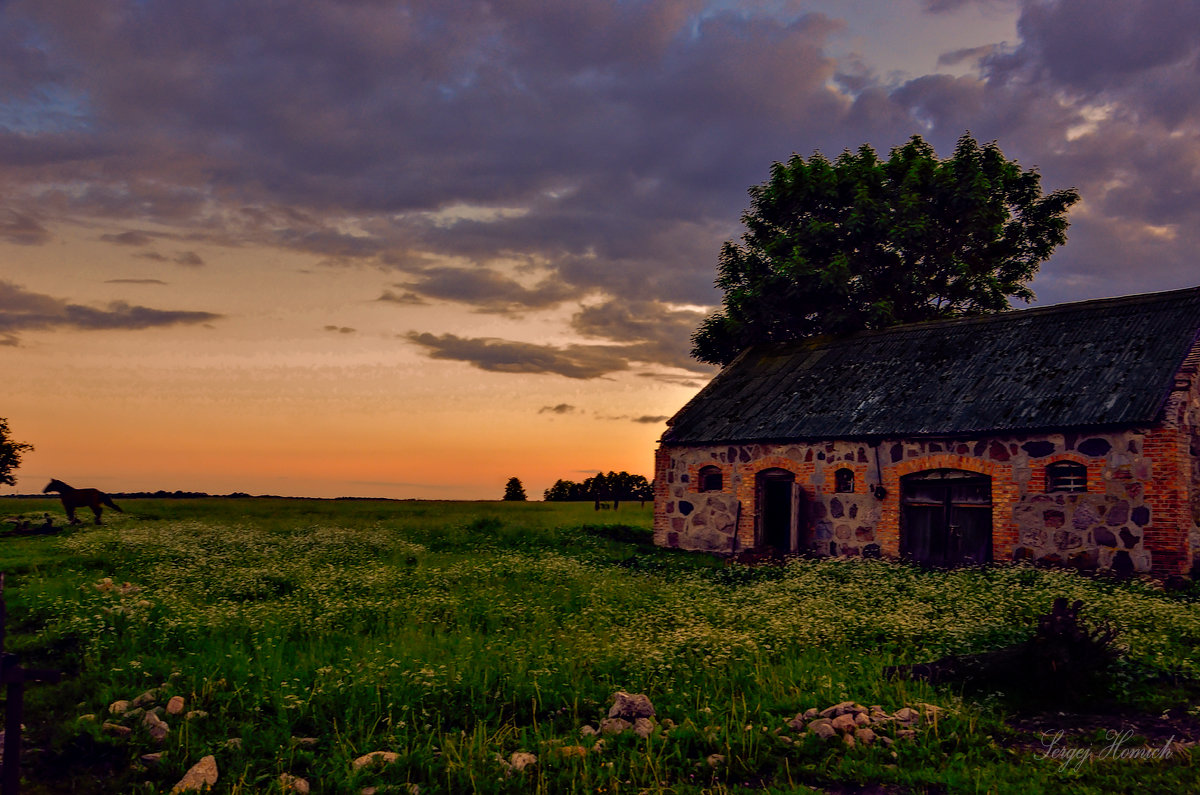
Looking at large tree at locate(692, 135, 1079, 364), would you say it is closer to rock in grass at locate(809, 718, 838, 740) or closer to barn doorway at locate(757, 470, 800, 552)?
barn doorway at locate(757, 470, 800, 552)

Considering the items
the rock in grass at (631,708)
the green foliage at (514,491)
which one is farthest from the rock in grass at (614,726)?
the green foliage at (514,491)

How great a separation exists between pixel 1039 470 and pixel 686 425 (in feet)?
32.8

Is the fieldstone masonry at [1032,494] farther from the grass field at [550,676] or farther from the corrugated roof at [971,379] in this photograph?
the grass field at [550,676]

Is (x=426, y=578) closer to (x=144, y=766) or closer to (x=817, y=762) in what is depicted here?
(x=144, y=766)

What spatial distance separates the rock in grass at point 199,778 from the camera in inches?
230

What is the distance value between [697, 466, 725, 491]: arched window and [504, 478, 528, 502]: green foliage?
103 ft

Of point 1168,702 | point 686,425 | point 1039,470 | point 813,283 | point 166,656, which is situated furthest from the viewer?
point 813,283

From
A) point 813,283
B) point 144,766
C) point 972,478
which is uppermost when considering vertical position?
point 813,283

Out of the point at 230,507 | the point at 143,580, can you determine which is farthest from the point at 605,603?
the point at 230,507

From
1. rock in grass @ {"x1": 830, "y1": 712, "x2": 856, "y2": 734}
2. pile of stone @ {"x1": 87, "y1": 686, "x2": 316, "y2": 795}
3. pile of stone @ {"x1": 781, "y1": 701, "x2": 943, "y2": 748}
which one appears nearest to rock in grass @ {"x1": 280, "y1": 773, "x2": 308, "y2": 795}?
pile of stone @ {"x1": 87, "y1": 686, "x2": 316, "y2": 795}

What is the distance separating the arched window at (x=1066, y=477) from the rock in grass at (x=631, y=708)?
1293cm

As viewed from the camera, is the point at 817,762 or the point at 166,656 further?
the point at 166,656

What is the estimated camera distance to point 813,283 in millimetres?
29766
